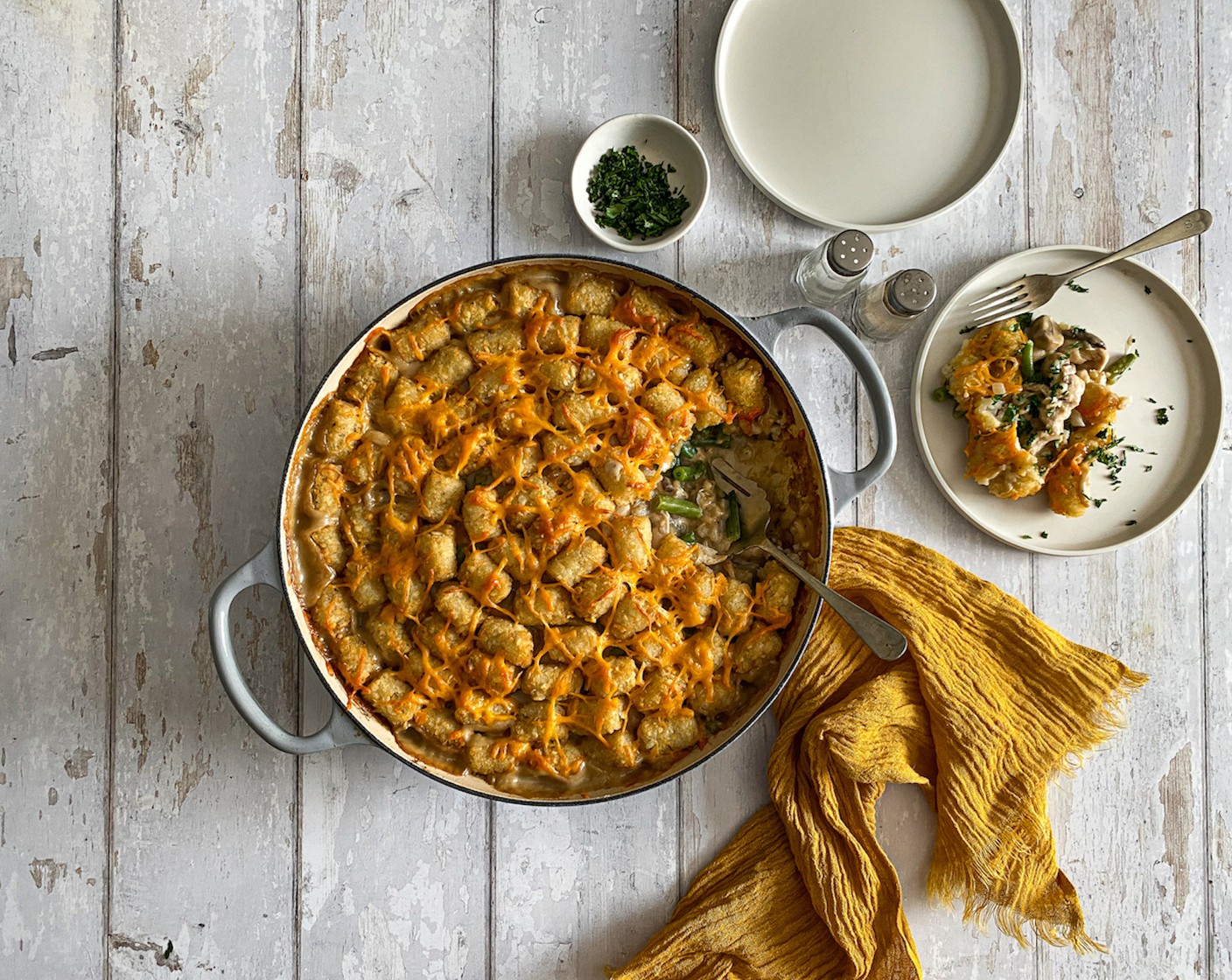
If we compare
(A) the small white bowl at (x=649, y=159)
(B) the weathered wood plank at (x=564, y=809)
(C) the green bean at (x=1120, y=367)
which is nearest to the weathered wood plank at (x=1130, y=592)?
(C) the green bean at (x=1120, y=367)

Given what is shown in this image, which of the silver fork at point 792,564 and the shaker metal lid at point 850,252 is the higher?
the shaker metal lid at point 850,252

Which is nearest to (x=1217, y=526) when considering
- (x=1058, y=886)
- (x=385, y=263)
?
(x=1058, y=886)

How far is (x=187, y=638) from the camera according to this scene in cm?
194

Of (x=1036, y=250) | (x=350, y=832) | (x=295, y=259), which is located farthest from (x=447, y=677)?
(x=1036, y=250)

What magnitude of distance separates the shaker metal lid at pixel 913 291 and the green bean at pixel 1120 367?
0.50 metres

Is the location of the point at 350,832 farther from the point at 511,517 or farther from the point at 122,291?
the point at 122,291

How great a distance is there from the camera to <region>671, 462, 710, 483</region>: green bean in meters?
1.77

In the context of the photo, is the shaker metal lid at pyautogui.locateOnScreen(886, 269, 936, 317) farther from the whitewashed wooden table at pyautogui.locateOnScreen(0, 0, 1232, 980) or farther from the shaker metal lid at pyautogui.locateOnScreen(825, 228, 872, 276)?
the whitewashed wooden table at pyautogui.locateOnScreen(0, 0, 1232, 980)

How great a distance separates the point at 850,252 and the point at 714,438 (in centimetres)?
45

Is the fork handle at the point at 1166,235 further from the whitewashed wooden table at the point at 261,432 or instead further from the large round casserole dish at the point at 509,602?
the large round casserole dish at the point at 509,602

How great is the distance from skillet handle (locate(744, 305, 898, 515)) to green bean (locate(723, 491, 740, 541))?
0.19 meters

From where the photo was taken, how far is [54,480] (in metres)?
1.95

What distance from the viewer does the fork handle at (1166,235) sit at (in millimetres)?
1873

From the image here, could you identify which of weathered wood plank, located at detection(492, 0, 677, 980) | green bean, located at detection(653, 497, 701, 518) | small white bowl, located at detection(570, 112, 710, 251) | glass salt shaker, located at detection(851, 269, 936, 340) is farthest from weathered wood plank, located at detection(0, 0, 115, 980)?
glass salt shaker, located at detection(851, 269, 936, 340)
